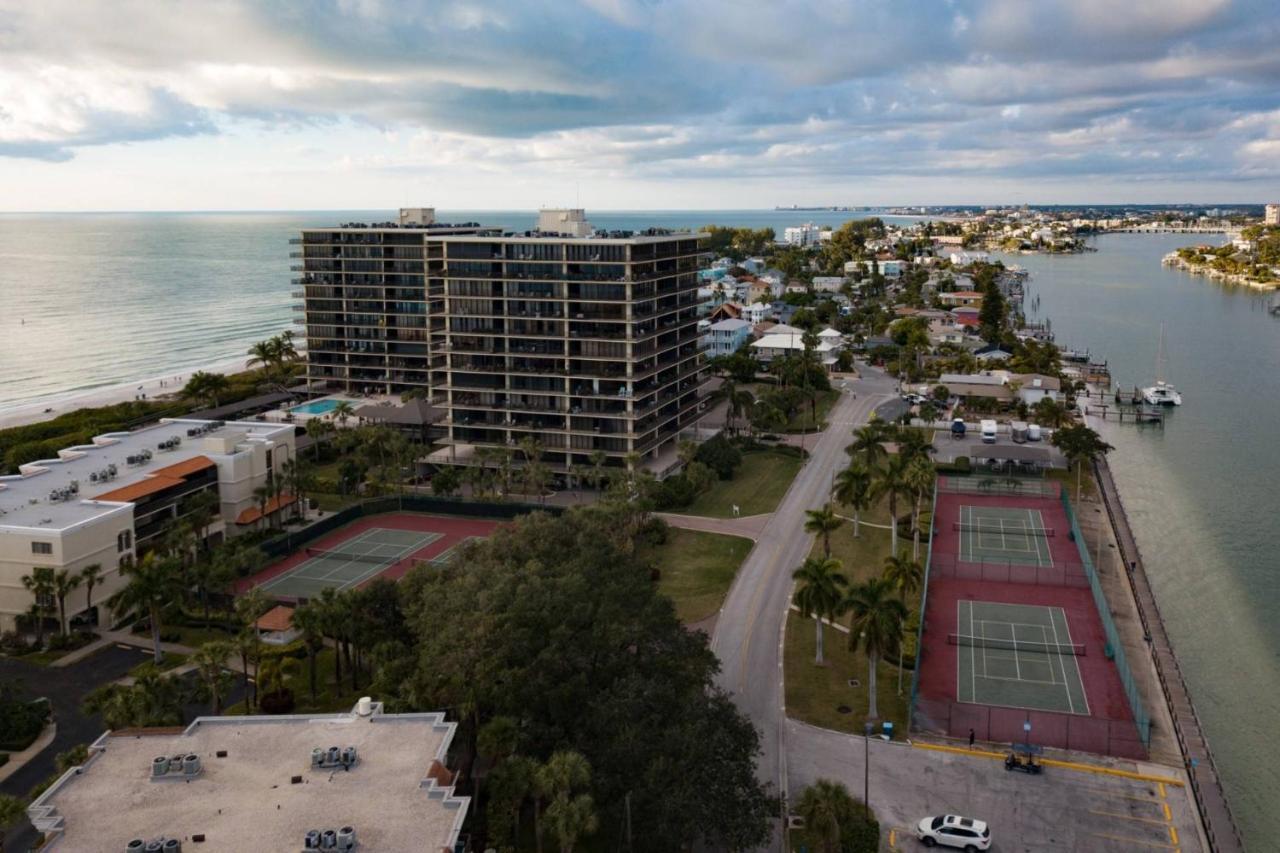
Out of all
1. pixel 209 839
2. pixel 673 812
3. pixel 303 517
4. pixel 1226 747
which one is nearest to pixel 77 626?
pixel 303 517

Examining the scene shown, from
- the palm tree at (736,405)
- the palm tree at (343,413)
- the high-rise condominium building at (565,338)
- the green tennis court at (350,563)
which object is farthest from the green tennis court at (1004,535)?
the palm tree at (343,413)

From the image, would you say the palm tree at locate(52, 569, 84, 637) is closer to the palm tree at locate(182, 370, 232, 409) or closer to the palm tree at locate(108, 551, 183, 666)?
the palm tree at locate(108, 551, 183, 666)

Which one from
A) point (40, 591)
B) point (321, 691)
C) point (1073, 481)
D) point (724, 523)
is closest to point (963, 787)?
point (321, 691)

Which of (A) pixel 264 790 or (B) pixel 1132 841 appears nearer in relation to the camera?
(A) pixel 264 790

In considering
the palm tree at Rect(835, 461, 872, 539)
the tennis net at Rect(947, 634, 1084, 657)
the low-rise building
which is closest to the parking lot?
the tennis net at Rect(947, 634, 1084, 657)

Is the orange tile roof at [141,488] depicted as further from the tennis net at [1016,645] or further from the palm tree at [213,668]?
the tennis net at [1016,645]

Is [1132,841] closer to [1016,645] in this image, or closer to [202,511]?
[1016,645]

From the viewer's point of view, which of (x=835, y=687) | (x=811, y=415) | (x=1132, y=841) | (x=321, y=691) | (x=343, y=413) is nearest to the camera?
(x=1132, y=841)
